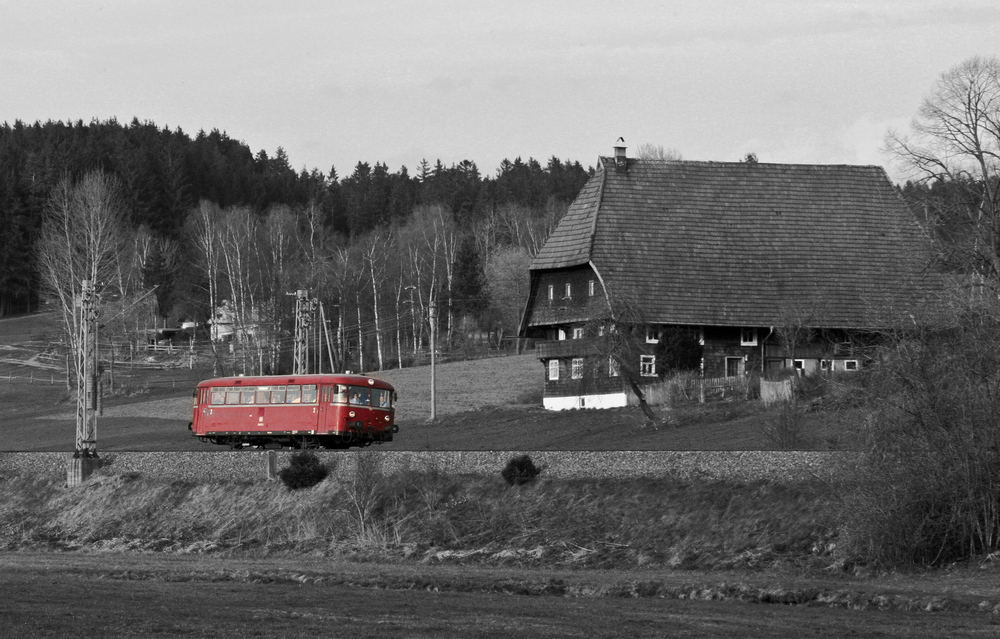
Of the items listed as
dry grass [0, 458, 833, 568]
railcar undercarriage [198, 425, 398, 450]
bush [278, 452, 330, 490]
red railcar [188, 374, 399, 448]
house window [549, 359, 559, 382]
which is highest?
house window [549, 359, 559, 382]

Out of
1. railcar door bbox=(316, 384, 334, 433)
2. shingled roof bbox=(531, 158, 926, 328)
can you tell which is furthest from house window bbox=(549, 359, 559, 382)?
railcar door bbox=(316, 384, 334, 433)

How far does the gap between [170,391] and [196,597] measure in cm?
6632

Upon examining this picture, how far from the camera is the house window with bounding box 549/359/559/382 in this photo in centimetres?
6606

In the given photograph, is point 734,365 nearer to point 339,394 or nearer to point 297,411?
point 339,394

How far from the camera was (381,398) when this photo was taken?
53844mm

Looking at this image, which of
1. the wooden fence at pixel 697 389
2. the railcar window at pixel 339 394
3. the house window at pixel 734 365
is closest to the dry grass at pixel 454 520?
the railcar window at pixel 339 394

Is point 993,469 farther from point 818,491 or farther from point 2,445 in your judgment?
point 2,445

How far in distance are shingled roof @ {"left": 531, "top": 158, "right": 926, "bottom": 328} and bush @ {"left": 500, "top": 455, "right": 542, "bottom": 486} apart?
2021cm

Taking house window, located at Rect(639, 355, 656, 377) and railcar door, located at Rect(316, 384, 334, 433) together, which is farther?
house window, located at Rect(639, 355, 656, 377)

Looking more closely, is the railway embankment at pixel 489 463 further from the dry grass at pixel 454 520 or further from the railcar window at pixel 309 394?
the railcar window at pixel 309 394

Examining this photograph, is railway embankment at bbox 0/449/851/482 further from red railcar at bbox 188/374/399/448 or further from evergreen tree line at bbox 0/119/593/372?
evergreen tree line at bbox 0/119/593/372

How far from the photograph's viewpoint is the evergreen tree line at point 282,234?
355 feet

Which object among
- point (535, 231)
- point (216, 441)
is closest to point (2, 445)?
point (216, 441)

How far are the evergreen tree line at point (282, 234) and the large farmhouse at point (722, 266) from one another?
52.4 feet
